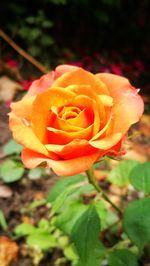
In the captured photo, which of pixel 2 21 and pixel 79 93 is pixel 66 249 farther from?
pixel 2 21

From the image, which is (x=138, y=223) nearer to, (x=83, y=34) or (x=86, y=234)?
(x=86, y=234)

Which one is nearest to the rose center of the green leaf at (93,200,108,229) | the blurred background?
the green leaf at (93,200,108,229)

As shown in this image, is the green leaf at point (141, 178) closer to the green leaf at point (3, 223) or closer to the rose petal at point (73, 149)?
the rose petal at point (73, 149)

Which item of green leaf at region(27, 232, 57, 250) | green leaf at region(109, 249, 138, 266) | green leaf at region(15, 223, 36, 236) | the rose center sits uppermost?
the rose center

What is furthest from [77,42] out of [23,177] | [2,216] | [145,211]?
[145,211]

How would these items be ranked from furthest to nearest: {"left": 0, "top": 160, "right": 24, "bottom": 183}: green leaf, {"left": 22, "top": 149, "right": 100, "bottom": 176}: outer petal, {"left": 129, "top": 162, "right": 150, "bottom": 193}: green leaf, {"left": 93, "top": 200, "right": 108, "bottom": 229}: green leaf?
1. {"left": 0, "top": 160, "right": 24, "bottom": 183}: green leaf
2. {"left": 93, "top": 200, "right": 108, "bottom": 229}: green leaf
3. {"left": 129, "top": 162, "right": 150, "bottom": 193}: green leaf
4. {"left": 22, "top": 149, "right": 100, "bottom": 176}: outer petal

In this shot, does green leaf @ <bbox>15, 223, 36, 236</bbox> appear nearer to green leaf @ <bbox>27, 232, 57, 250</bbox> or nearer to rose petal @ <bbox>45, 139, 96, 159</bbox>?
green leaf @ <bbox>27, 232, 57, 250</bbox>

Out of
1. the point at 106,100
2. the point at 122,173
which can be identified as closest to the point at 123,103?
the point at 106,100

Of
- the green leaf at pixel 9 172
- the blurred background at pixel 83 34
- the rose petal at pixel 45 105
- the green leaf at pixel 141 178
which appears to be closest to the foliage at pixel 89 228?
the green leaf at pixel 141 178
